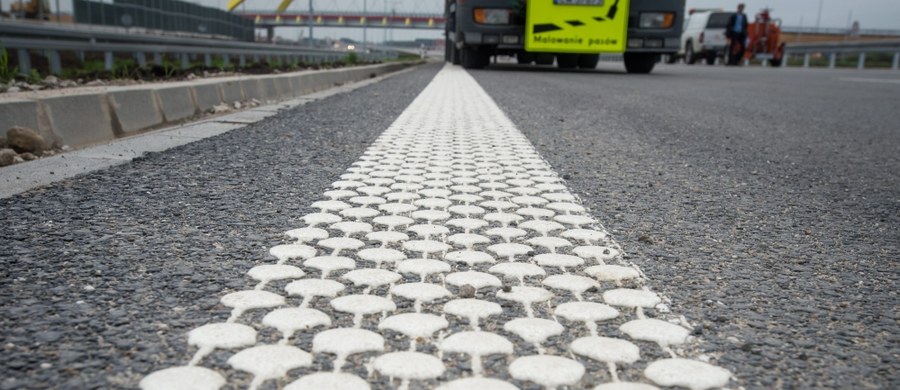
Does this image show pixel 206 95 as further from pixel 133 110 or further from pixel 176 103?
pixel 133 110

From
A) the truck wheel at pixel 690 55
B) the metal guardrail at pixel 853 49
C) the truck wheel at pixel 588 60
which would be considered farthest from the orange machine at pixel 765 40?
the truck wheel at pixel 588 60

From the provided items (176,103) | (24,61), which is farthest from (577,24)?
(176,103)

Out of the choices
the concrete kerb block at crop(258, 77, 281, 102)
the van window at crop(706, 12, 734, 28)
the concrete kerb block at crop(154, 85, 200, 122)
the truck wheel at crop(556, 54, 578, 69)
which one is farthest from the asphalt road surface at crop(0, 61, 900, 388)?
the van window at crop(706, 12, 734, 28)

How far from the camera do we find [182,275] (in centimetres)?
169

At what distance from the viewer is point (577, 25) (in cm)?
1389

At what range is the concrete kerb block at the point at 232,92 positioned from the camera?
6.05 meters

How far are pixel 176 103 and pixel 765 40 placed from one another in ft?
91.7

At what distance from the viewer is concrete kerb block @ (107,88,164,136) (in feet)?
13.5

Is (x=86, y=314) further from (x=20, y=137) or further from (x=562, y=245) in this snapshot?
(x=20, y=137)

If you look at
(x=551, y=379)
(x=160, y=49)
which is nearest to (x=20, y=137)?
(x=551, y=379)

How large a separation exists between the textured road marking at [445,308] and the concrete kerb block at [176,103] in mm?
2746

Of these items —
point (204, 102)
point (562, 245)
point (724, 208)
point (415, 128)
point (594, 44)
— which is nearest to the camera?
point (562, 245)

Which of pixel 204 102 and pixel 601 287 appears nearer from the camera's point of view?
pixel 601 287

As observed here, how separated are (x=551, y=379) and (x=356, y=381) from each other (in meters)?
0.36
